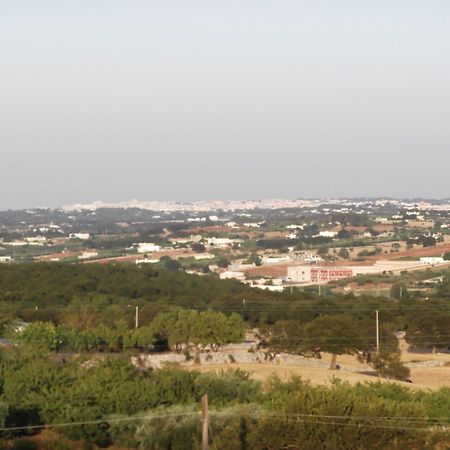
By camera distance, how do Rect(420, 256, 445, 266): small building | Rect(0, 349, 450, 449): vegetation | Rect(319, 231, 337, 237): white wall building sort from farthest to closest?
Rect(319, 231, 337, 237): white wall building < Rect(420, 256, 445, 266): small building < Rect(0, 349, 450, 449): vegetation

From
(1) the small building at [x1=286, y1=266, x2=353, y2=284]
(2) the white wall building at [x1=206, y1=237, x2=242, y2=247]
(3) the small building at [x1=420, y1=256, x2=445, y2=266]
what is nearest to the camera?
(1) the small building at [x1=286, y1=266, x2=353, y2=284]

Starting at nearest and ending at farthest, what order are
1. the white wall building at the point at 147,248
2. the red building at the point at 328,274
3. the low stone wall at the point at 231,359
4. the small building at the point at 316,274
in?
the low stone wall at the point at 231,359 → the red building at the point at 328,274 → the small building at the point at 316,274 → the white wall building at the point at 147,248

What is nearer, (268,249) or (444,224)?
(268,249)

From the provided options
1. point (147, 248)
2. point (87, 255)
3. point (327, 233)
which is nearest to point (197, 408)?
point (87, 255)

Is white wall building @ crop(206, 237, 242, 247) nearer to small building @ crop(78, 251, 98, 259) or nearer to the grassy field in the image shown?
small building @ crop(78, 251, 98, 259)

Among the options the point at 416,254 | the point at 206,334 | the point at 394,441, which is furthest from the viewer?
the point at 416,254

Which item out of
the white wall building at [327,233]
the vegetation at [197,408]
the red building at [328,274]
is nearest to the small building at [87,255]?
the red building at [328,274]

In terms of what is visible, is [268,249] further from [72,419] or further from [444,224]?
[72,419]

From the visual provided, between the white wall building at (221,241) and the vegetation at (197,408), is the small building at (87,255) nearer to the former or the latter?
the white wall building at (221,241)

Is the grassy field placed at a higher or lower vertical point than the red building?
higher

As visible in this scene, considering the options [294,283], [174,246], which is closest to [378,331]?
[294,283]

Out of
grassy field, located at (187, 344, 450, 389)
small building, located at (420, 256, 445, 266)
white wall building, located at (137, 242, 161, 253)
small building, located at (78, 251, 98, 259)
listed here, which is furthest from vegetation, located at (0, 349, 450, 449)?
white wall building, located at (137, 242, 161, 253)
